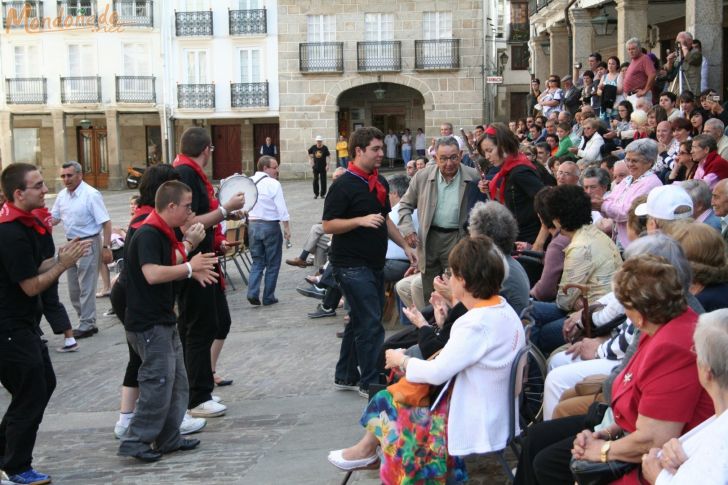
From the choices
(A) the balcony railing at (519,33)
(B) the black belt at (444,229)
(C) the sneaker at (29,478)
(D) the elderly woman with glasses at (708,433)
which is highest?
(A) the balcony railing at (519,33)

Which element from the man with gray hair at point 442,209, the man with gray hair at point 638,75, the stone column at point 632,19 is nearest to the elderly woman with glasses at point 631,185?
the man with gray hair at point 442,209

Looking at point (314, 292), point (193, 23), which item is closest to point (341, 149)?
point (193, 23)

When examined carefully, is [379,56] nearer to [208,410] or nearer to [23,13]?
[23,13]

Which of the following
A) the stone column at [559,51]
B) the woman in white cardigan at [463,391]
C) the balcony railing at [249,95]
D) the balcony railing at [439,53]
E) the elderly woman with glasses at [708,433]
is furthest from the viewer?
the balcony railing at [249,95]

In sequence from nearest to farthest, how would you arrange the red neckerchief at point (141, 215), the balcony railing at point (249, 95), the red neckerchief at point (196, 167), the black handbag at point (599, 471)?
the black handbag at point (599, 471) < the red neckerchief at point (141, 215) < the red neckerchief at point (196, 167) < the balcony railing at point (249, 95)

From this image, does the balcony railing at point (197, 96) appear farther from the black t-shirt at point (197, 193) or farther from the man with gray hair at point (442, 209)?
the black t-shirt at point (197, 193)

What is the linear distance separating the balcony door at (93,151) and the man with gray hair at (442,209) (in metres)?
38.7

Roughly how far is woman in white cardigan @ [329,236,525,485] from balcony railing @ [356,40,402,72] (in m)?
36.7

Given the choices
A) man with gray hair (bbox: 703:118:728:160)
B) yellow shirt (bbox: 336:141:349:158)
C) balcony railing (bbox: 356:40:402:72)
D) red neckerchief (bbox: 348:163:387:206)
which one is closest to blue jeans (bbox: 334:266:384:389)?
red neckerchief (bbox: 348:163:387:206)

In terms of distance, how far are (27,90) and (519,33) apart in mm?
23096

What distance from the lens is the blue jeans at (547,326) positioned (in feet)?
22.5

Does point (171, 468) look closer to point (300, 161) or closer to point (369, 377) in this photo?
point (369, 377)

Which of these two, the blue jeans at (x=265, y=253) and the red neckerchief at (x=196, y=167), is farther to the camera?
the blue jeans at (x=265, y=253)

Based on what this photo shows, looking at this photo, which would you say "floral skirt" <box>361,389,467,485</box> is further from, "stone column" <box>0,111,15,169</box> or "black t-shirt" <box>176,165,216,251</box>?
"stone column" <box>0,111,15,169</box>
